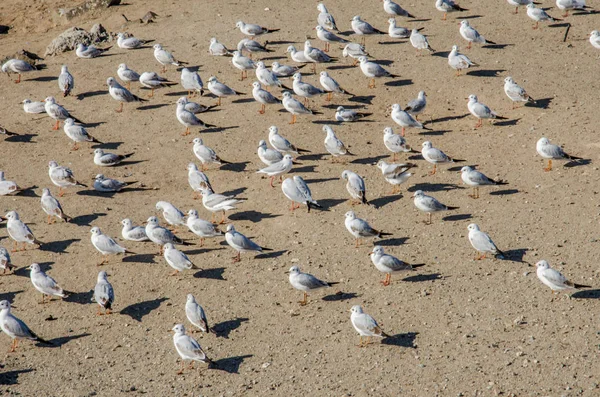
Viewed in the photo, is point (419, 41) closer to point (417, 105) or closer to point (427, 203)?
point (417, 105)

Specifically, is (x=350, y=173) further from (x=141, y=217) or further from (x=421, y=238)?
(x=141, y=217)

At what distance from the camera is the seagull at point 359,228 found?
17.0 m

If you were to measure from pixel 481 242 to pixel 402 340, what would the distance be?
2829 millimetres

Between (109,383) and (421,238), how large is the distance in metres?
6.52

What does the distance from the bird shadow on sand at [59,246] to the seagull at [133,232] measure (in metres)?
1.13

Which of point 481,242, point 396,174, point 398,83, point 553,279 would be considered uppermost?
point 553,279

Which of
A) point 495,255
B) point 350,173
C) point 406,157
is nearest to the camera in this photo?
point 495,255

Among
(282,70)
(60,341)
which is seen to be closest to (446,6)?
(282,70)

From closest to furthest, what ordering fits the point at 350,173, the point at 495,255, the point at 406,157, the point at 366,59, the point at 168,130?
the point at 495,255
the point at 350,173
the point at 406,157
the point at 168,130
the point at 366,59

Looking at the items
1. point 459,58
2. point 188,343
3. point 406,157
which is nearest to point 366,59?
point 459,58

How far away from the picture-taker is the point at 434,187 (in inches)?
757

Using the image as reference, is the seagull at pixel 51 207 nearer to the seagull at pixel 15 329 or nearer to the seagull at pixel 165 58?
the seagull at pixel 15 329

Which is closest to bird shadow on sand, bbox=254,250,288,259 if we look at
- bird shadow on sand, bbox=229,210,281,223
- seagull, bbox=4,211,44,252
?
bird shadow on sand, bbox=229,210,281,223

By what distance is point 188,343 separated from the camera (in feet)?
46.0
